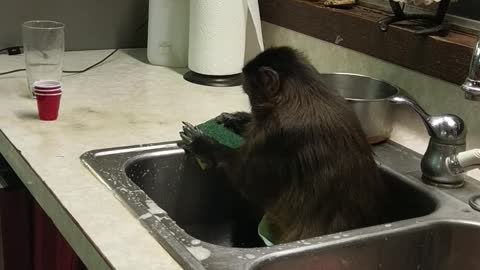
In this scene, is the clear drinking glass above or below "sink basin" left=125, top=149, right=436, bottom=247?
above

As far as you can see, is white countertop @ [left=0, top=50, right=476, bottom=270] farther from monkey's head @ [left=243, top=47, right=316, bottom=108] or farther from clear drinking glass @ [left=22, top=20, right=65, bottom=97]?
monkey's head @ [left=243, top=47, right=316, bottom=108]

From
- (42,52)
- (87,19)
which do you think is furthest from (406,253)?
(87,19)

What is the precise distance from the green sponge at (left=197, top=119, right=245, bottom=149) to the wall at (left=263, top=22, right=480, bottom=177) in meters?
0.32

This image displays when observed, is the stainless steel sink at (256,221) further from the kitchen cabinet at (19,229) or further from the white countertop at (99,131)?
the kitchen cabinet at (19,229)

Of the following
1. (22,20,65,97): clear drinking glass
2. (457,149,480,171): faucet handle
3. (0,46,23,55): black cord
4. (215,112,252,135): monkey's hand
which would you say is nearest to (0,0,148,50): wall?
(0,46,23,55): black cord

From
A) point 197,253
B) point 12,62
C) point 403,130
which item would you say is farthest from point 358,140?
point 12,62

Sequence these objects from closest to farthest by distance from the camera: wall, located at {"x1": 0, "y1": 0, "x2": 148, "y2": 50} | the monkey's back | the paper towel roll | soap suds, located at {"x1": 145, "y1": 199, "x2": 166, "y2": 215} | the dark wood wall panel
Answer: soap suds, located at {"x1": 145, "y1": 199, "x2": 166, "y2": 215}
the monkey's back
the dark wood wall panel
the paper towel roll
wall, located at {"x1": 0, "y1": 0, "x2": 148, "y2": 50}

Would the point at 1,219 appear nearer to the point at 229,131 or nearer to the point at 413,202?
the point at 229,131

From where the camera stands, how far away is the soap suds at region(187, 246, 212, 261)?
0.90 m

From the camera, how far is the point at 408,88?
4.47 feet

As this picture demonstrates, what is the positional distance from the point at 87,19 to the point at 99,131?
2.16ft

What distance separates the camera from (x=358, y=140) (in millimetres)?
1161

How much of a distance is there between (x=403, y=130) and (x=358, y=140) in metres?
0.26

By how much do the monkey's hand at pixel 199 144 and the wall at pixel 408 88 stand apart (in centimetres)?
37
